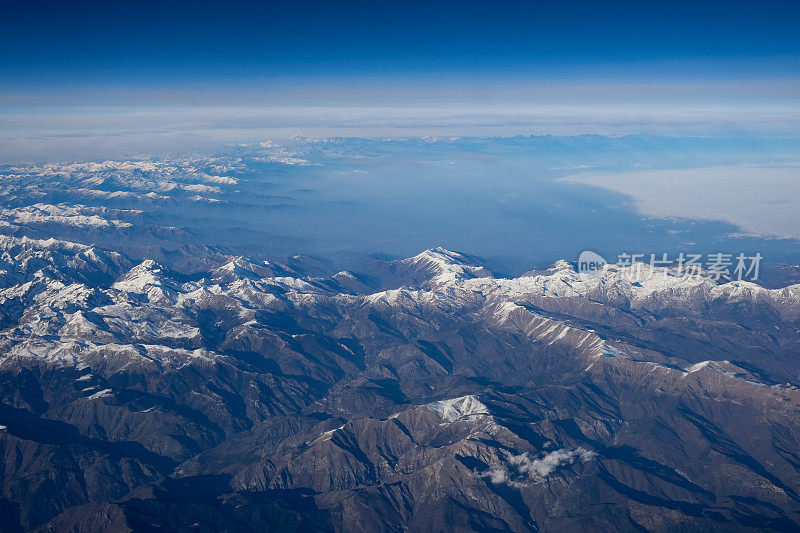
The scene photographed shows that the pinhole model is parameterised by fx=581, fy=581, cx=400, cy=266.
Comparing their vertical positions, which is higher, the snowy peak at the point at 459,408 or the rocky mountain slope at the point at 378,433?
the snowy peak at the point at 459,408

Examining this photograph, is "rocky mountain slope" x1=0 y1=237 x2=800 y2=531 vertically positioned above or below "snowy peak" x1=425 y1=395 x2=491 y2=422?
below

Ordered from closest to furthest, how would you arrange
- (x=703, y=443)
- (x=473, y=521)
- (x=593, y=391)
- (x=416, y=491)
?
(x=473, y=521) → (x=416, y=491) → (x=703, y=443) → (x=593, y=391)

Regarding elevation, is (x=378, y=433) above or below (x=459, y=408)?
below

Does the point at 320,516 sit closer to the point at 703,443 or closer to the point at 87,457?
the point at 87,457

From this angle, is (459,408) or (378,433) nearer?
(378,433)

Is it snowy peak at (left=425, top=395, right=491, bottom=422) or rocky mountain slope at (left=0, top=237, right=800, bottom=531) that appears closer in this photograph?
rocky mountain slope at (left=0, top=237, right=800, bottom=531)

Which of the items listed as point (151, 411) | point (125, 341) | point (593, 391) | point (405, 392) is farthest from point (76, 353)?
point (593, 391)

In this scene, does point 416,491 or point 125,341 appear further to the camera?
point 125,341

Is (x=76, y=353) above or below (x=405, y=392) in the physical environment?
above
